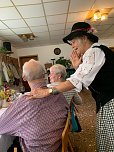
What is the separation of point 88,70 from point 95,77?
13cm

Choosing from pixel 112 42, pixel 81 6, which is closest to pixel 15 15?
pixel 81 6

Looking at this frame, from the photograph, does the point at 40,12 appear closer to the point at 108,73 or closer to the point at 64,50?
the point at 108,73

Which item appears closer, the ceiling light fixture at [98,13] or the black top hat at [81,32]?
the black top hat at [81,32]

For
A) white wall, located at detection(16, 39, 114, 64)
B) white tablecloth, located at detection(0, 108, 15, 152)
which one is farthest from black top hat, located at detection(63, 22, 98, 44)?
white wall, located at detection(16, 39, 114, 64)

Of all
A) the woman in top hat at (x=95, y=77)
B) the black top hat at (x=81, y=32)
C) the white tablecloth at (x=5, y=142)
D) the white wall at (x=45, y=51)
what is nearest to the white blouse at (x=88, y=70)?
the woman in top hat at (x=95, y=77)

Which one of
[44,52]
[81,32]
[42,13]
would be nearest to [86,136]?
[81,32]

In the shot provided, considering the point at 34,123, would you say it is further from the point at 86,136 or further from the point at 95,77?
the point at 86,136

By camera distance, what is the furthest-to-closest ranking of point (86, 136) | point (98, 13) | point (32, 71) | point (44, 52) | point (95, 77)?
1. point (44, 52)
2. point (98, 13)
3. point (86, 136)
4. point (32, 71)
5. point (95, 77)

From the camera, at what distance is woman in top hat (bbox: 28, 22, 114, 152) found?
116cm

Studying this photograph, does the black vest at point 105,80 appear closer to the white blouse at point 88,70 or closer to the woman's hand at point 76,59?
the white blouse at point 88,70

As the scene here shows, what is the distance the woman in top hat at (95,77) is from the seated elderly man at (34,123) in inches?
5.3

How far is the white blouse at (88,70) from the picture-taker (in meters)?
1.14

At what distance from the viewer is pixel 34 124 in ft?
4.38

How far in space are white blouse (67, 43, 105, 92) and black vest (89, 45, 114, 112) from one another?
0.07 m
